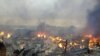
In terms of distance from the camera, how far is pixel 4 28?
50781mm

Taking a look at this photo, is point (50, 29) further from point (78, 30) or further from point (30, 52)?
point (30, 52)

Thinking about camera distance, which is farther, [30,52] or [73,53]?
[73,53]

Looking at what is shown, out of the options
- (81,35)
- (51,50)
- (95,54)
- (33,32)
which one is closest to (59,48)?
(51,50)

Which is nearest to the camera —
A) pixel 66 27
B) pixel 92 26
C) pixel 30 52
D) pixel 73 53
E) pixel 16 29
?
pixel 30 52

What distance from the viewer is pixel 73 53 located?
3262cm

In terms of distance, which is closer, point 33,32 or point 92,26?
point 92,26

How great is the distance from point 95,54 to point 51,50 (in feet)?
23.9

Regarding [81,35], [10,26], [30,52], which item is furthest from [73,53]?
[10,26]

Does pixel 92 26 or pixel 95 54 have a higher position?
pixel 92 26

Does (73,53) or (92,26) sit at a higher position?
(92,26)

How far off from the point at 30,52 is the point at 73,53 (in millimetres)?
6593

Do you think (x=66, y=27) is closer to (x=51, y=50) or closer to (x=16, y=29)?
→ (x=16, y=29)

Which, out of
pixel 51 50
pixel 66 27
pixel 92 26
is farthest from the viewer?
pixel 66 27

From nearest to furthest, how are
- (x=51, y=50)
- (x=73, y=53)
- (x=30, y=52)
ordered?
(x=30, y=52) < (x=73, y=53) < (x=51, y=50)
